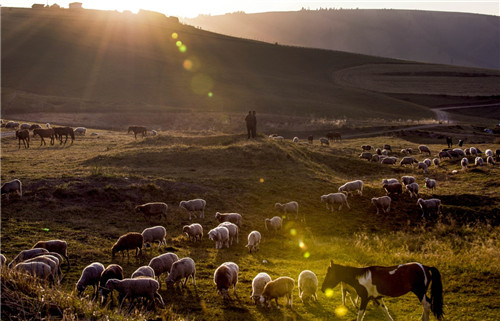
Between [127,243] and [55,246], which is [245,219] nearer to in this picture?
[127,243]

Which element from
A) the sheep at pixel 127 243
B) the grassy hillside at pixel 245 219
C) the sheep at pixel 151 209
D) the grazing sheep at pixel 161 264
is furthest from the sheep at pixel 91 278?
the sheep at pixel 151 209

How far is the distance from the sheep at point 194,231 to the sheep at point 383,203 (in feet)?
33.8

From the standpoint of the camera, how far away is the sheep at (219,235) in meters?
15.6

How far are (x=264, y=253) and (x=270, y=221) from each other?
2684mm

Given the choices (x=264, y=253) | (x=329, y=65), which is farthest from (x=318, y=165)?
(x=329, y=65)

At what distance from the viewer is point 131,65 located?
326 feet

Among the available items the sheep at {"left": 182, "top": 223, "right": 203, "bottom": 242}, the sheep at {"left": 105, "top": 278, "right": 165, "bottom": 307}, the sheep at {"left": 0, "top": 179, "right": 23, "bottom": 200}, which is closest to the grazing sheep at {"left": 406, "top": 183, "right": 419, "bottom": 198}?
the sheep at {"left": 182, "top": 223, "right": 203, "bottom": 242}

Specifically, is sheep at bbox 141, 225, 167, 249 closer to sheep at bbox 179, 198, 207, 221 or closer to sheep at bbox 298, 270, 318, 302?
sheep at bbox 179, 198, 207, 221

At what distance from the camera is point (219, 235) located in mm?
15547

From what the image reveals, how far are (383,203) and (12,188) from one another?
731 inches

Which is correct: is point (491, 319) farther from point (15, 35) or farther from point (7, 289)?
point (15, 35)

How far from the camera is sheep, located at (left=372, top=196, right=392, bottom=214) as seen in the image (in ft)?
70.8

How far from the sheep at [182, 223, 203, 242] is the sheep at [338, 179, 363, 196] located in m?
10.7

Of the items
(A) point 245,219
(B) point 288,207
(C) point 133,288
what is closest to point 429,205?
(B) point 288,207
